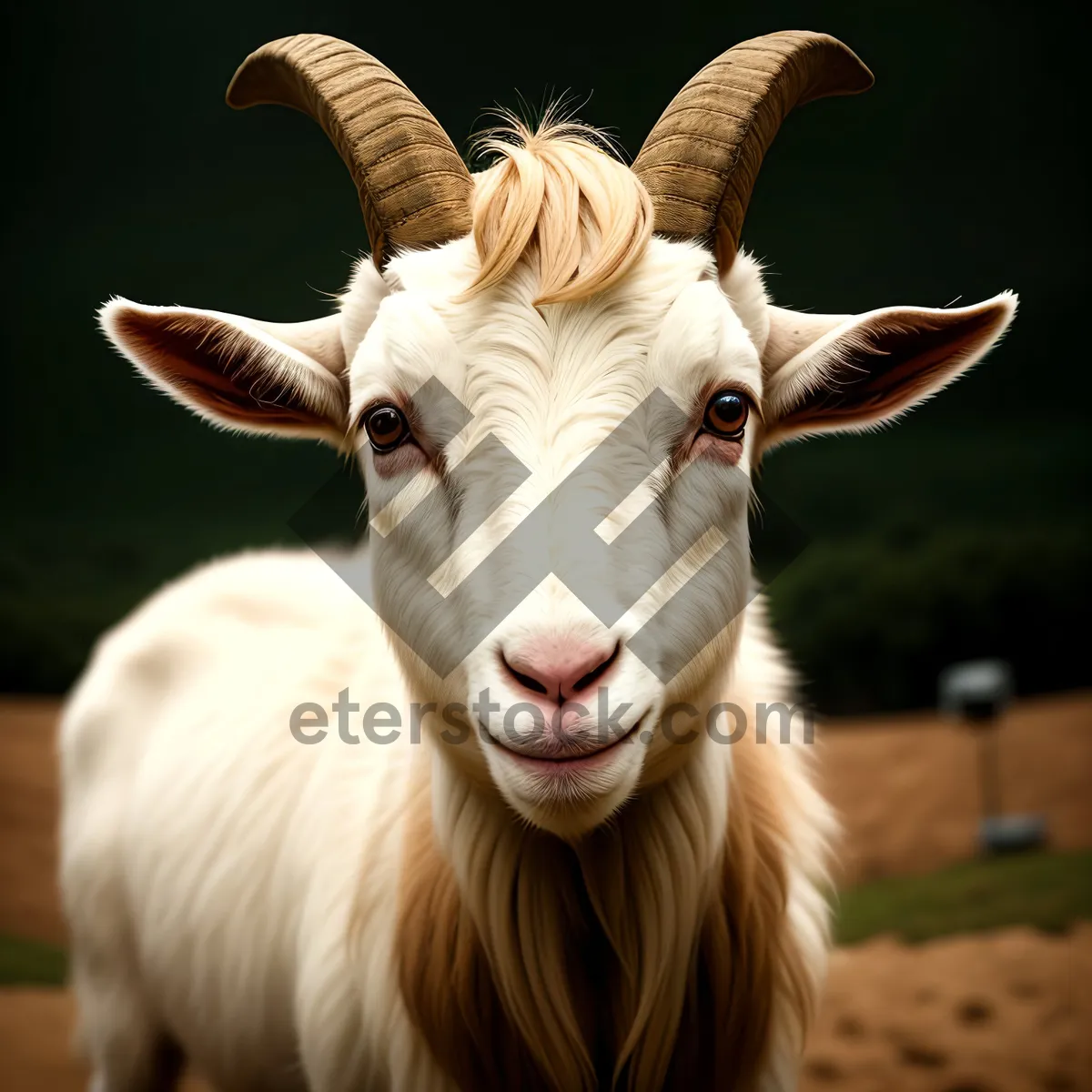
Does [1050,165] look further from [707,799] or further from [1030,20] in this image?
[707,799]

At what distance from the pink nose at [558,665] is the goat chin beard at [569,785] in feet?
0.47

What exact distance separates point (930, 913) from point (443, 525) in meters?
5.67

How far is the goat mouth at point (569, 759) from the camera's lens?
184 centimetres

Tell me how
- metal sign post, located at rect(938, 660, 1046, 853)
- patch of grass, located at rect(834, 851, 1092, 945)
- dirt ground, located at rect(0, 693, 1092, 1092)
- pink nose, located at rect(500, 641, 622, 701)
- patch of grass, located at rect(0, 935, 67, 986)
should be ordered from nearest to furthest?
1. pink nose, located at rect(500, 641, 622, 701)
2. dirt ground, located at rect(0, 693, 1092, 1092)
3. patch of grass, located at rect(834, 851, 1092, 945)
4. patch of grass, located at rect(0, 935, 67, 986)
5. metal sign post, located at rect(938, 660, 1046, 853)

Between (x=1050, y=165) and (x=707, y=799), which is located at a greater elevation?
(x=1050, y=165)

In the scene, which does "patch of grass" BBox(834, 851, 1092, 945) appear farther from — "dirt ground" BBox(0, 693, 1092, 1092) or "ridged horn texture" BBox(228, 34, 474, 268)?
"ridged horn texture" BBox(228, 34, 474, 268)

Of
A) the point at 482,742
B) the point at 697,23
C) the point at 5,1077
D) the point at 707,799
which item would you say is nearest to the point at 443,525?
the point at 482,742

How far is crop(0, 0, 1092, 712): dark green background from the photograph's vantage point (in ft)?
30.9

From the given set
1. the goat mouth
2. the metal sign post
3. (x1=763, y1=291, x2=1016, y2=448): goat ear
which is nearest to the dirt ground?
the metal sign post

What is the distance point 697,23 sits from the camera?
29.0 feet

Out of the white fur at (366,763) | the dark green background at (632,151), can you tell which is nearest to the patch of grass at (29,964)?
the white fur at (366,763)

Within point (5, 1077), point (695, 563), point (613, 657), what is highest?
point (695, 563)

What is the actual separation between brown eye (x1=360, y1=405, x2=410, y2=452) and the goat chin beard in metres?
0.67

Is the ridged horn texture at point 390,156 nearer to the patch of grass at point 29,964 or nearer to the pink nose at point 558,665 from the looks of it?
the pink nose at point 558,665
